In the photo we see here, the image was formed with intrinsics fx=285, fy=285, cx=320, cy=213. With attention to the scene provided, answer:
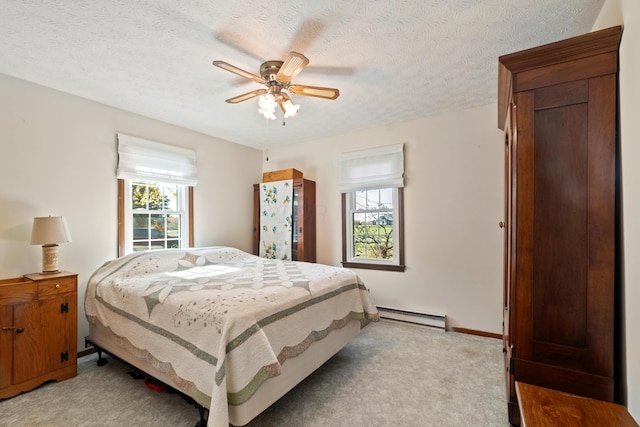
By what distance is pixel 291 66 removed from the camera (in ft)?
6.12

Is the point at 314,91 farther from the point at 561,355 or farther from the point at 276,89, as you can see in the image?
the point at 561,355

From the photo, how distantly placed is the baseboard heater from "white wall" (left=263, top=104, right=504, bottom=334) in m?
0.07

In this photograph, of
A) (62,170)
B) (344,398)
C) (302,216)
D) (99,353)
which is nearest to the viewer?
(344,398)

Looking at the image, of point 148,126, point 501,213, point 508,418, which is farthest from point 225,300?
point 501,213

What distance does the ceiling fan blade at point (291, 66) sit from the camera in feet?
5.71

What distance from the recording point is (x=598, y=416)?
117 cm

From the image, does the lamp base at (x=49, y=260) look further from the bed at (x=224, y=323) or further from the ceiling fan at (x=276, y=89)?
the ceiling fan at (x=276, y=89)

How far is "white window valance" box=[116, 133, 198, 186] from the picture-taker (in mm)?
3033

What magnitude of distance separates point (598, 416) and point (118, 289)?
2974 mm

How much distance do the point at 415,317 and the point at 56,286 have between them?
351 centimetres

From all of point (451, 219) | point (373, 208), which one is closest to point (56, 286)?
point (373, 208)

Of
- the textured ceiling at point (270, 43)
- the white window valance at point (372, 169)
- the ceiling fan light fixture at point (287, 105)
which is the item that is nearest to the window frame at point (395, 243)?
the white window valance at point (372, 169)

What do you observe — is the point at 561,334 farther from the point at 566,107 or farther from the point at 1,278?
the point at 1,278

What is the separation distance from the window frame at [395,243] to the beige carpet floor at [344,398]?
116 centimetres
